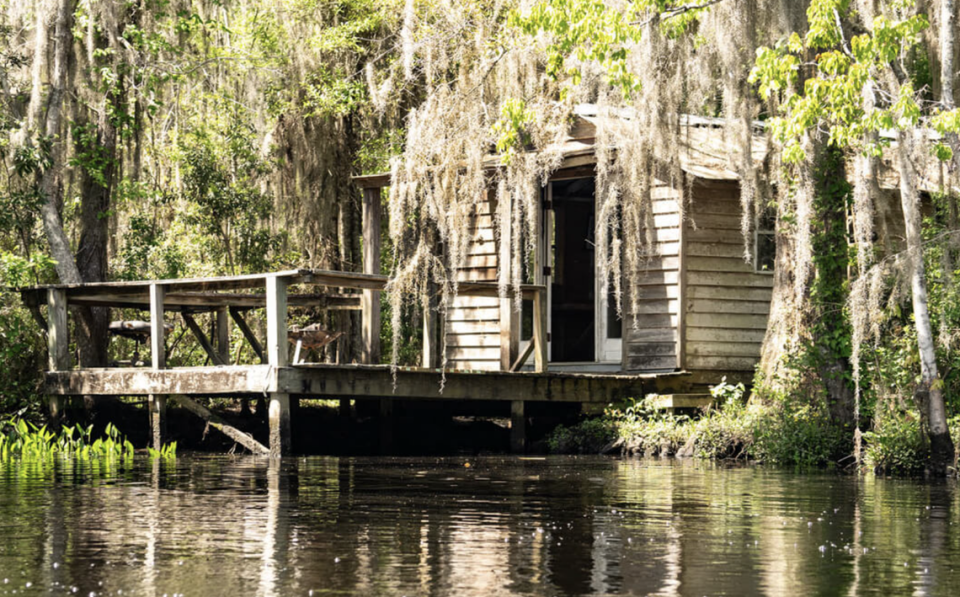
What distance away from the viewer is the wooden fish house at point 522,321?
52.5ft

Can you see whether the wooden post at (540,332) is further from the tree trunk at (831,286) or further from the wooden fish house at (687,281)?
the tree trunk at (831,286)

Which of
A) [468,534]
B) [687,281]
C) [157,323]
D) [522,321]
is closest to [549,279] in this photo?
[522,321]

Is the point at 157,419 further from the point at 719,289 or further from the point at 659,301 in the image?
the point at 719,289

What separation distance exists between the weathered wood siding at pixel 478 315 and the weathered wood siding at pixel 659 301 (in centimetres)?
233

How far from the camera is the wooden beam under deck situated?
15227mm

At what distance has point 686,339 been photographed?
17.9 metres

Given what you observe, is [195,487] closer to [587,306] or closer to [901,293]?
[901,293]

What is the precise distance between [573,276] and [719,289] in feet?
9.94

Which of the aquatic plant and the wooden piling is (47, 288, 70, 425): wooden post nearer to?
the aquatic plant

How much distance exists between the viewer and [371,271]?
18141 mm

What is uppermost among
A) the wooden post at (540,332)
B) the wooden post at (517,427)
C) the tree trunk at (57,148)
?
the tree trunk at (57,148)

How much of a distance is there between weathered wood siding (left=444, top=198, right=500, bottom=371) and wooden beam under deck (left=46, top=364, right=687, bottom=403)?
8.03 ft

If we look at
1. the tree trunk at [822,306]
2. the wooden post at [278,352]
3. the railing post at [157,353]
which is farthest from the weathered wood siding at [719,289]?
the railing post at [157,353]

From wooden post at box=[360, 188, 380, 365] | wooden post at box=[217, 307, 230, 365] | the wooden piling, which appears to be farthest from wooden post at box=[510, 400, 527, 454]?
the wooden piling
